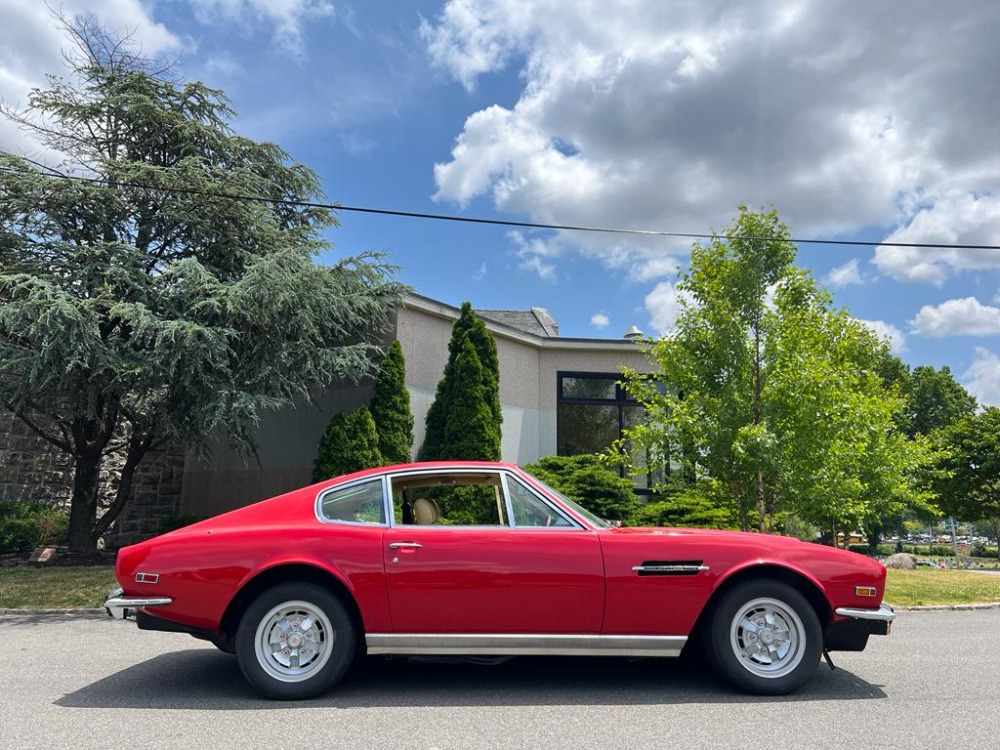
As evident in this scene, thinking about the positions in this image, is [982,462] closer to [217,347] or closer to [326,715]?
[217,347]

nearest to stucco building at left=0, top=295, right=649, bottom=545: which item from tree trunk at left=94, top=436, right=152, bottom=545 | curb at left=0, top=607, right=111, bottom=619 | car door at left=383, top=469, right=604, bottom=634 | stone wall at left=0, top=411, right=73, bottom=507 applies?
stone wall at left=0, top=411, right=73, bottom=507

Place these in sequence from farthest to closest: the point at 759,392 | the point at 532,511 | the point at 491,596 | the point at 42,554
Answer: the point at 42,554, the point at 759,392, the point at 532,511, the point at 491,596

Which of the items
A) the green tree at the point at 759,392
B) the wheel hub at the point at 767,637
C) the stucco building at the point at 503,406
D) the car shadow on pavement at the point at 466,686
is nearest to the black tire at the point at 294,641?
the car shadow on pavement at the point at 466,686

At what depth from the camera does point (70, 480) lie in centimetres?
1597

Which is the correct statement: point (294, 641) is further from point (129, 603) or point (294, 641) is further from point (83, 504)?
point (83, 504)

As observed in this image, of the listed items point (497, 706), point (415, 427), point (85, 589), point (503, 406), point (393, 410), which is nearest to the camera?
point (497, 706)

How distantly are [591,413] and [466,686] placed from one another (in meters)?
12.0

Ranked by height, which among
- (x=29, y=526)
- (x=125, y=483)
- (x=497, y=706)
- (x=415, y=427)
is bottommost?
(x=497, y=706)

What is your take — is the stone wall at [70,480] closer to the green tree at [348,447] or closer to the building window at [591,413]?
the green tree at [348,447]

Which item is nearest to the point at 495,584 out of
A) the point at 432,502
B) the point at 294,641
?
the point at 432,502

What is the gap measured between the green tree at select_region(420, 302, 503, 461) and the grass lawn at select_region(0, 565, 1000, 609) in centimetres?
537

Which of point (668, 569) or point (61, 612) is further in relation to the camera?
point (61, 612)

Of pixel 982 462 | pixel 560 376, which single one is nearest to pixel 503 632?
pixel 560 376

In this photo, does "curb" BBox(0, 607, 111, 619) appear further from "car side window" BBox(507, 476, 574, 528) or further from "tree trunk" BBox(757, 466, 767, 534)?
"tree trunk" BBox(757, 466, 767, 534)
